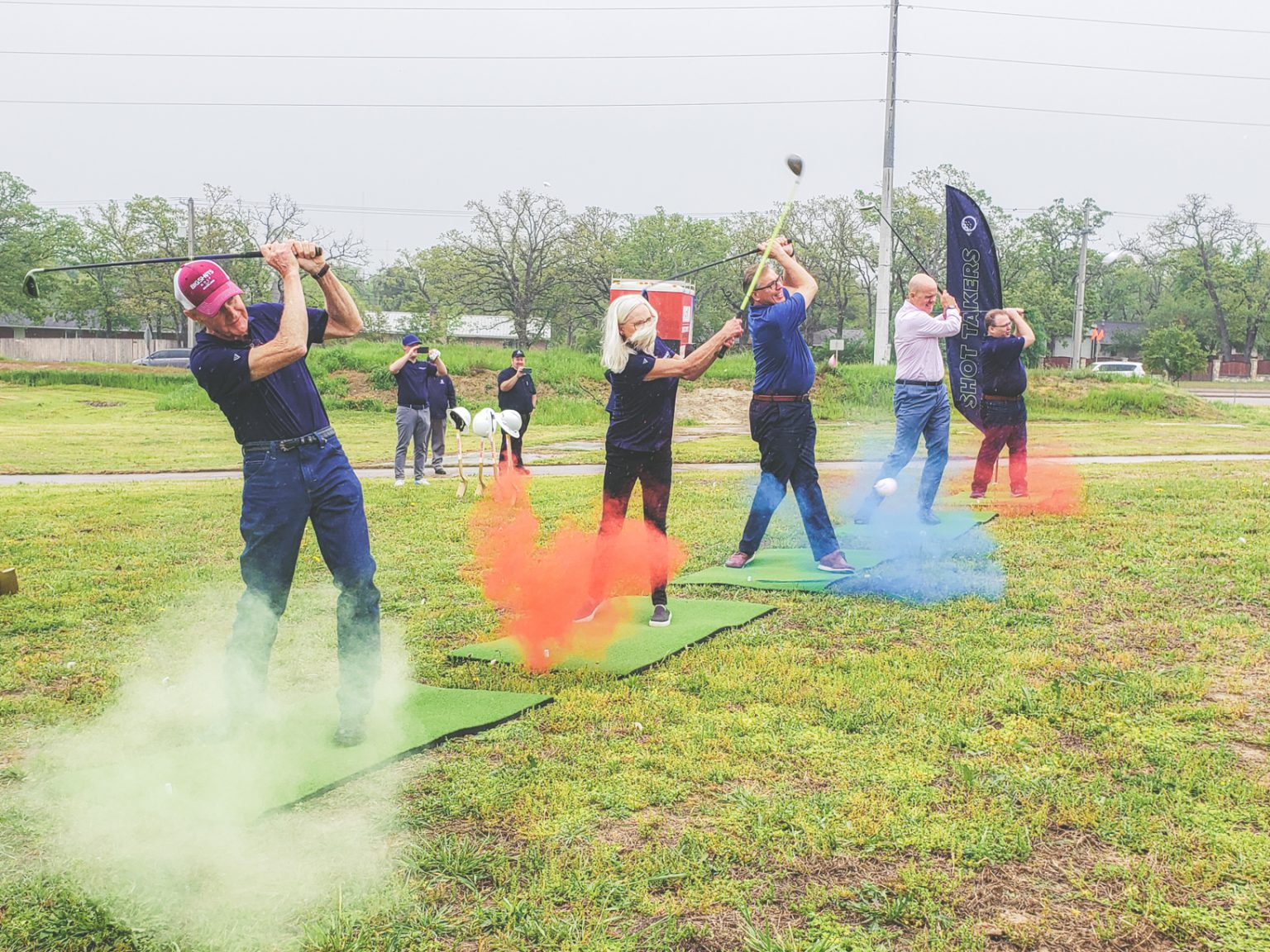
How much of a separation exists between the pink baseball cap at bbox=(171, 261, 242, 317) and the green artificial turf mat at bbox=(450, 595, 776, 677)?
247 cm

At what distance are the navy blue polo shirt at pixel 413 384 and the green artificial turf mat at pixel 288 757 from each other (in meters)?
8.13

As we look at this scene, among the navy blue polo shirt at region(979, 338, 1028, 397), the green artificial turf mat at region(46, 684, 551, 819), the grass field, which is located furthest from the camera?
the navy blue polo shirt at region(979, 338, 1028, 397)

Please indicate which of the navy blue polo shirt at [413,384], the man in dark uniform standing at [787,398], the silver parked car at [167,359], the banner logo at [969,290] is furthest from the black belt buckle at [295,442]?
the silver parked car at [167,359]

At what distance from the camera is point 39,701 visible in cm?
503

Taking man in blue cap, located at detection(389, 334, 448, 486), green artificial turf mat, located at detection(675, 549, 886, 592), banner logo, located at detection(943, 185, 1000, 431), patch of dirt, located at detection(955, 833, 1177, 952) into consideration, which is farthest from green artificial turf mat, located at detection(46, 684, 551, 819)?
man in blue cap, located at detection(389, 334, 448, 486)

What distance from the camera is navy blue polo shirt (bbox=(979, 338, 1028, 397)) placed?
33.9 ft

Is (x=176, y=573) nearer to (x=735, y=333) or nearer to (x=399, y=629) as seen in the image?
(x=399, y=629)

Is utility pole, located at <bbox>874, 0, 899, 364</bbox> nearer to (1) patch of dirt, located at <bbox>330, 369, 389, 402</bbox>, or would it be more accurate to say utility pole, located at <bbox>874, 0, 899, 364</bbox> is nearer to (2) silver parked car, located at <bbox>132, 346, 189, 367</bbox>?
(1) patch of dirt, located at <bbox>330, 369, 389, 402</bbox>

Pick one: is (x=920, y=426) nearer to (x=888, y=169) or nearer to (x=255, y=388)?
(x=255, y=388)

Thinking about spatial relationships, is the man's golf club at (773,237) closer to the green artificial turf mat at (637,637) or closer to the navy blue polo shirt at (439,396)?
the green artificial turf mat at (637,637)

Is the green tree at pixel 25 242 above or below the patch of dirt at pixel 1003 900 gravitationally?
above

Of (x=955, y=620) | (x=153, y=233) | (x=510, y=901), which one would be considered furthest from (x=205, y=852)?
(x=153, y=233)

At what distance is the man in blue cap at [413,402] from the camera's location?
12.7 metres

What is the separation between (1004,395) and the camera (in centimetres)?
1057
